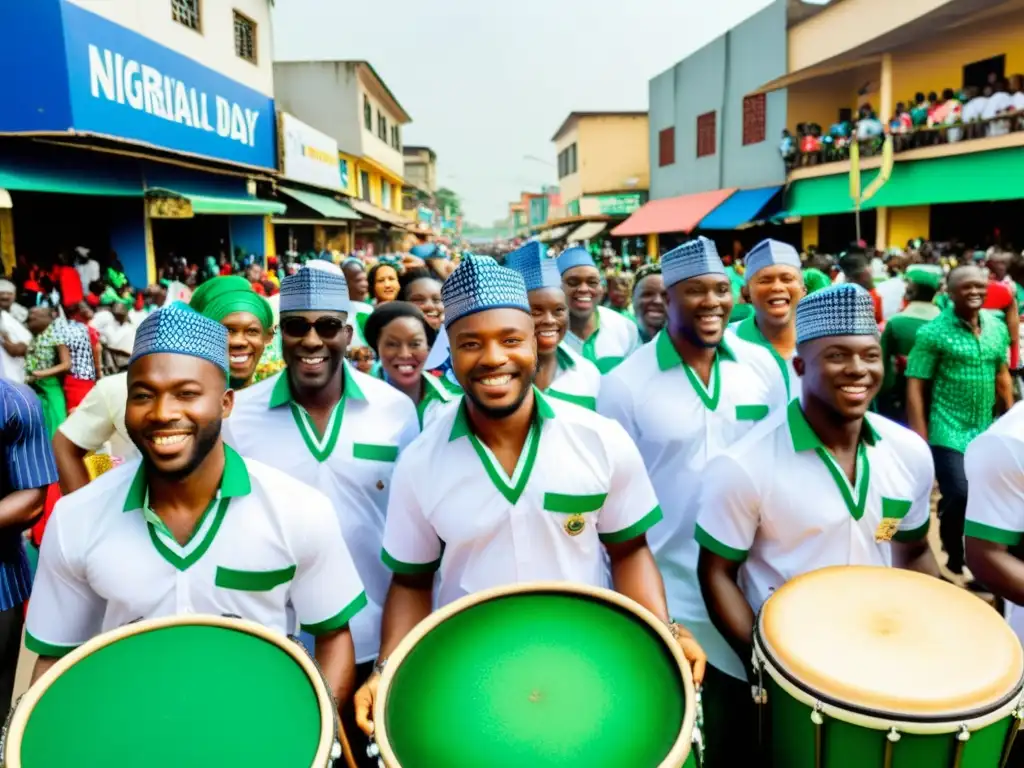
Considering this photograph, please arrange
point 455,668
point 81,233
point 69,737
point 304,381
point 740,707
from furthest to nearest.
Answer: point 81,233, point 304,381, point 740,707, point 455,668, point 69,737

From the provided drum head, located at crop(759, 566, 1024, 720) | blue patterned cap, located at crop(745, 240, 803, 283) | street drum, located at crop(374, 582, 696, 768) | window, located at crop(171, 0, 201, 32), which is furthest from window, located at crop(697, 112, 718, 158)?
street drum, located at crop(374, 582, 696, 768)

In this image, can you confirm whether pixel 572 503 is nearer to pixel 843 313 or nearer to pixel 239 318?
pixel 843 313

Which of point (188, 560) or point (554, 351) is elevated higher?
point (554, 351)

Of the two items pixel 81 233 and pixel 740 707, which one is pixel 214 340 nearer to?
pixel 740 707

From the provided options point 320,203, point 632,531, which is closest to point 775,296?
point 632,531

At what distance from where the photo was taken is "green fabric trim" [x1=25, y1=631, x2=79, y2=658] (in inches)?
83.0

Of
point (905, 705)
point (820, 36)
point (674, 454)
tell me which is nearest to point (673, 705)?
point (905, 705)

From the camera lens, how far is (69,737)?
1543 mm

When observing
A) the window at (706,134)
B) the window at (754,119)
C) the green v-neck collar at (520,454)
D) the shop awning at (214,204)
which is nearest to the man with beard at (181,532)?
the green v-neck collar at (520,454)

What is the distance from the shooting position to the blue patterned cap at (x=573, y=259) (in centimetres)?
564

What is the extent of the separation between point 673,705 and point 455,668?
47 centimetres

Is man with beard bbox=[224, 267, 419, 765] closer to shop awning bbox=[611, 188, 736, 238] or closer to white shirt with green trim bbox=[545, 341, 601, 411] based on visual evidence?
white shirt with green trim bbox=[545, 341, 601, 411]

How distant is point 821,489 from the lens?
8.10 feet

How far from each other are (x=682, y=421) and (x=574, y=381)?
0.68 m
